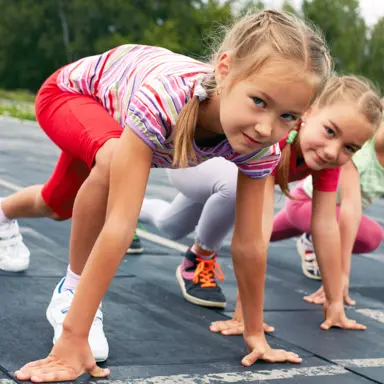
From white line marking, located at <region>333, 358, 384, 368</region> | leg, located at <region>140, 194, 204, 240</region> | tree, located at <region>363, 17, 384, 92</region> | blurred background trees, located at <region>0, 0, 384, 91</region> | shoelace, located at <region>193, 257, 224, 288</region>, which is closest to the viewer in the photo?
white line marking, located at <region>333, 358, 384, 368</region>

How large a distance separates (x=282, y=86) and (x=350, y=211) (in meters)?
1.83

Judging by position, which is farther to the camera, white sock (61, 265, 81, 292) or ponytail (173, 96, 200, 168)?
white sock (61, 265, 81, 292)

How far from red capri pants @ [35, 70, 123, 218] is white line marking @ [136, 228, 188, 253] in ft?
4.84

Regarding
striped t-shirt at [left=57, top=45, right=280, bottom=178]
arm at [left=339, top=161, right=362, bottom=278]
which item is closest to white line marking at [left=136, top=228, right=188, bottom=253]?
arm at [left=339, top=161, right=362, bottom=278]

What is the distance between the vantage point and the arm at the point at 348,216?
13.3 ft

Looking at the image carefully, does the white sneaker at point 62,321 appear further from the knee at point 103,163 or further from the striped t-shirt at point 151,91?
the striped t-shirt at point 151,91

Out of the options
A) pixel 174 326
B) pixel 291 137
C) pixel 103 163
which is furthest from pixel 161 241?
pixel 103 163

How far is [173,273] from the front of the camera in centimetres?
423

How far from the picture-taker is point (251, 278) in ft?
9.60

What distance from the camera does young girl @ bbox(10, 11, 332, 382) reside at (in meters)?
2.41

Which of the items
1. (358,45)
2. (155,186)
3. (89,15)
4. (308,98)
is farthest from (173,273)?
(358,45)

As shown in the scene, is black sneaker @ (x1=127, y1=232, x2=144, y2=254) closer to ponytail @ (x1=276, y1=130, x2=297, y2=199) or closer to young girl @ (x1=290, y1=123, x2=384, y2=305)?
young girl @ (x1=290, y1=123, x2=384, y2=305)

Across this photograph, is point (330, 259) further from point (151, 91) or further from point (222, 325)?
point (151, 91)

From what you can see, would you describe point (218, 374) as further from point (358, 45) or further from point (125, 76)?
point (358, 45)
